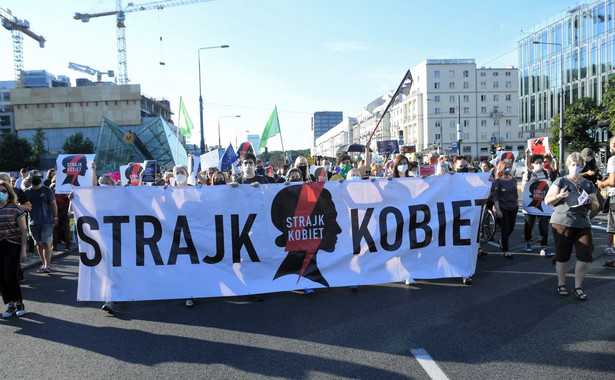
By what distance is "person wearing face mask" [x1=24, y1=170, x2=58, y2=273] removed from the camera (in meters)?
8.09

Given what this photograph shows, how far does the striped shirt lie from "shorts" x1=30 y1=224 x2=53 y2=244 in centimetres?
245

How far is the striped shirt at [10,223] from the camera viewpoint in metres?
5.74

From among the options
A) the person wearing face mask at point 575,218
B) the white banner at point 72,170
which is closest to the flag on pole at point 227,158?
the white banner at point 72,170

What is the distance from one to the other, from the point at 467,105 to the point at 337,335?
101 m

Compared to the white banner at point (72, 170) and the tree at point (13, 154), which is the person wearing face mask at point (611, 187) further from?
the tree at point (13, 154)

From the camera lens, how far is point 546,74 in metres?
68.6

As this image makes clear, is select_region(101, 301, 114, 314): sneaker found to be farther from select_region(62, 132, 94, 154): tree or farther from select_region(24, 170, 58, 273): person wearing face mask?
select_region(62, 132, 94, 154): tree

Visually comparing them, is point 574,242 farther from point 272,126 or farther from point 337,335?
point 272,126

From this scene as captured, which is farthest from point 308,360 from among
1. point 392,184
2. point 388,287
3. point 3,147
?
point 3,147

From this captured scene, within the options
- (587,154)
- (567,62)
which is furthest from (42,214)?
(567,62)

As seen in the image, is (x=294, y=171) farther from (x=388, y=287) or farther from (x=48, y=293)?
(x=48, y=293)

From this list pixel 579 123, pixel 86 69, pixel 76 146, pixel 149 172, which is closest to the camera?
pixel 149 172

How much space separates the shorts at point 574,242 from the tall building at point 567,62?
47.0 metres

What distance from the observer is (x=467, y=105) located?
97.6 metres
